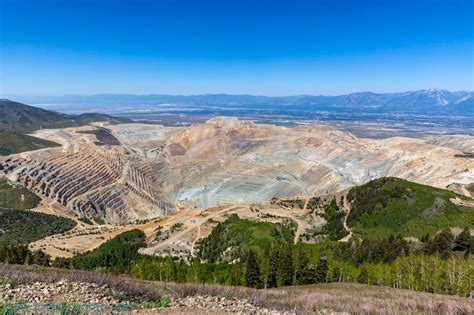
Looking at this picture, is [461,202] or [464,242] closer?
[464,242]

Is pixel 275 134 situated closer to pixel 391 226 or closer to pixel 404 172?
pixel 404 172

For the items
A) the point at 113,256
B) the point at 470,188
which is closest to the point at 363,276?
the point at 113,256

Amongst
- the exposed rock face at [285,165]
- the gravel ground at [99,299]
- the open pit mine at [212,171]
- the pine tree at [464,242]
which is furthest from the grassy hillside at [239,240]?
the exposed rock face at [285,165]

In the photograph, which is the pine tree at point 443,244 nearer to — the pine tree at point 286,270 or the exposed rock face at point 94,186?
the pine tree at point 286,270

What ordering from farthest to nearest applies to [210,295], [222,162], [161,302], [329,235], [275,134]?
[275,134] < [222,162] < [329,235] < [210,295] < [161,302]

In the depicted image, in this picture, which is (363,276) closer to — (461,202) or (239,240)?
(239,240)

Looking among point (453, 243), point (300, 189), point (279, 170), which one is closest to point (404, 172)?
point (300, 189)
